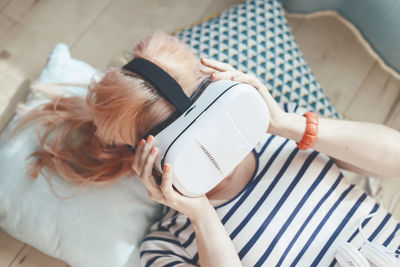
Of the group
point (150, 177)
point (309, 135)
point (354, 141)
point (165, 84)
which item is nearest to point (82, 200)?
point (150, 177)

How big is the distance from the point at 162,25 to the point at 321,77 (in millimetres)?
635

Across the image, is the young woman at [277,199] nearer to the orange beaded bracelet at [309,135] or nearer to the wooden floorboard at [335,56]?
the orange beaded bracelet at [309,135]

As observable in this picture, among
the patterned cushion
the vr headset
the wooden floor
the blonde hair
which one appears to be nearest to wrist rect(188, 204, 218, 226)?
the vr headset

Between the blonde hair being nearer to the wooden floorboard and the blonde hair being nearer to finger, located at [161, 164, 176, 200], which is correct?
finger, located at [161, 164, 176, 200]

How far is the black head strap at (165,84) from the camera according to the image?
2.23ft

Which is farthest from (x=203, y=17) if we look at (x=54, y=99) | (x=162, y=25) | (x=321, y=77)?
(x=54, y=99)

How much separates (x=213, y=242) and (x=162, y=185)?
0.65 feet

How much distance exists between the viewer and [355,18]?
1.30m

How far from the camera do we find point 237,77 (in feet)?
2.46

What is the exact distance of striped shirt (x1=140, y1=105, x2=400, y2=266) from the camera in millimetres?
858

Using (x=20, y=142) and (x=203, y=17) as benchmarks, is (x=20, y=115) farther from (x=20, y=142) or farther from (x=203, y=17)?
(x=203, y=17)

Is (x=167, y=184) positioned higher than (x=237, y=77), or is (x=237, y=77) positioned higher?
(x=237, y=77)

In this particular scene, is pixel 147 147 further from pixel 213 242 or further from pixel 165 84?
pixel 213 242

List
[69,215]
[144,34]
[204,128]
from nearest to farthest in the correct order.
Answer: [204,128] → [69,215] → [144,34]
